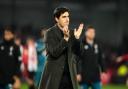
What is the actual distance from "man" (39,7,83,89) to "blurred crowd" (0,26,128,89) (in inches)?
147

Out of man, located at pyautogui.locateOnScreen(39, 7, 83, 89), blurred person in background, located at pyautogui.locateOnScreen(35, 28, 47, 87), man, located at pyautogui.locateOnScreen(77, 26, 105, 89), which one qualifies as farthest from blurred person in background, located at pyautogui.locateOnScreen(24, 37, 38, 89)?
man, located at pyautogui.locateOnScreen(39, 7, 83, 89)

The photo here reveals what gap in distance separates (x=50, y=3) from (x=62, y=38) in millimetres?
19417

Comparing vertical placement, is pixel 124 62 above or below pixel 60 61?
below

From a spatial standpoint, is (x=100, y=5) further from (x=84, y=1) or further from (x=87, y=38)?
(x=87, y=38)

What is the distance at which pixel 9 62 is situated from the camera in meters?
14.6

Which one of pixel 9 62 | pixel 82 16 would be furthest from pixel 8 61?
pixel 82 16

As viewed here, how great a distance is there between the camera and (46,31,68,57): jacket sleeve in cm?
1065

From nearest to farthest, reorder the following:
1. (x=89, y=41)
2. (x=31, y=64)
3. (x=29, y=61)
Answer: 1. (x=89, y=41)
2. (x=31, y=64)
3. (x=29, y=61)

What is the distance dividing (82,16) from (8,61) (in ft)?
52.9

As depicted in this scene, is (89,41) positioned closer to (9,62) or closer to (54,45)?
(9,62)

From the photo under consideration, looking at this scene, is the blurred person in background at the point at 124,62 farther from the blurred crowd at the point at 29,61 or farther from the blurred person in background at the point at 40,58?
the blurred person in background at the point at 40,58

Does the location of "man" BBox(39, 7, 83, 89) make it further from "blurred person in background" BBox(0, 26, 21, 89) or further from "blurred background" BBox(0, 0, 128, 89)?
"blurred background" BBox(0, 0, 128, 89)

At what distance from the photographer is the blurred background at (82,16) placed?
2988cm

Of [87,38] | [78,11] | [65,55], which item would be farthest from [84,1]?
[65,55]
